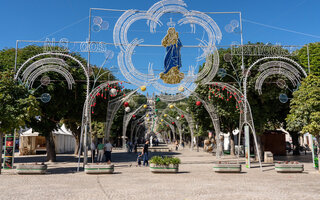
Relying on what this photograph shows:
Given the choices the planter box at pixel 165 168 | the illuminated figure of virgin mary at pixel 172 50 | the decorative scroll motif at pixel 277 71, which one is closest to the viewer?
the planter box at pixel 165 168

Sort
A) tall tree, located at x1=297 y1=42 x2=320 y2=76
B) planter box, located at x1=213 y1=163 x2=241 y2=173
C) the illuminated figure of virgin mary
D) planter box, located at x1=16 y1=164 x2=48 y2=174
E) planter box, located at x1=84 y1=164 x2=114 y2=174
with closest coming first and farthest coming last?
1. planter box, located at x1=16 y1=164 x2=48 y2=174
2. planter box, located at x1=84 y1=164 x2=114 y2=174
3. planter box, located at x1=213 y1=163 x2=241 y2=173
4. the illuminated figure of virgin mary
5. tall tree, located at x1=297 y1=42 x2=320 y2=76

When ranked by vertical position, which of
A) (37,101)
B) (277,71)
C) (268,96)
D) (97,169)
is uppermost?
(277,71)

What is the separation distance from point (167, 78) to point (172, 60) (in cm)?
121

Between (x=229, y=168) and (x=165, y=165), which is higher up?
(x=165, y=165)

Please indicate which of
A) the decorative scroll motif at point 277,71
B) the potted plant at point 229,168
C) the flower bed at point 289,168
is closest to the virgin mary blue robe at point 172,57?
the decorative scroll motif at point 277,71

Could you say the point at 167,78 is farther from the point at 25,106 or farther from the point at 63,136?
the point at 63,136

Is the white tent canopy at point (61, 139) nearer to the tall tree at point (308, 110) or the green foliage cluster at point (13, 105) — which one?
the green foliage cluster at point (13, 105)

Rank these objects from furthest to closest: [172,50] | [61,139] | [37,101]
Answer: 1. [61,139]
2. [172,50]
3. [37,101]

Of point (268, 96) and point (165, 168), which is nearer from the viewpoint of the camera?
point (165, 168)

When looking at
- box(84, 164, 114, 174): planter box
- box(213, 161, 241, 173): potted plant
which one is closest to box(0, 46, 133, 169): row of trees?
box(84, 164, 114, 174): planter box

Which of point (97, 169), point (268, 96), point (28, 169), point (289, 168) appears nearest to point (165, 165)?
point (97, 169)

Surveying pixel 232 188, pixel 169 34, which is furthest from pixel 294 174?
pixel 169 34

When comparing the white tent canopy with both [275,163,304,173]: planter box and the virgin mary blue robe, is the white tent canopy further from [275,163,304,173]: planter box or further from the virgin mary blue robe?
[275,163,304,173]: planter box

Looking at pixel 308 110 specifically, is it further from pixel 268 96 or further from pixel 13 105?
pixel 13 105
